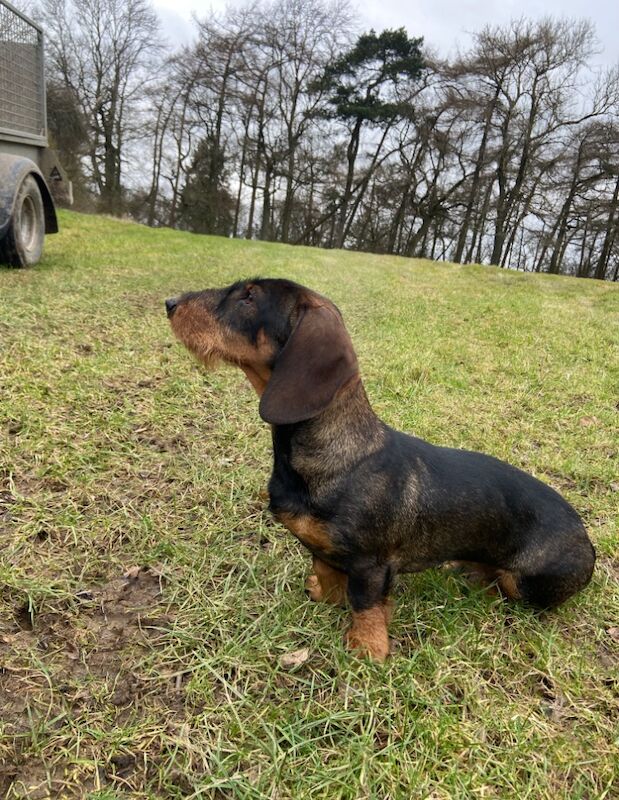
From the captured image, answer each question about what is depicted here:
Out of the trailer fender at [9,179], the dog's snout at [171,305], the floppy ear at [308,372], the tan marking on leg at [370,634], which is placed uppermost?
the trailer fender at [9,179]

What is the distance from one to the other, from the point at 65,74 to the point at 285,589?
37470mm

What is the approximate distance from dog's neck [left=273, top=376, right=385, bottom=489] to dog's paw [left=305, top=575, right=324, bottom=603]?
722 millimetres

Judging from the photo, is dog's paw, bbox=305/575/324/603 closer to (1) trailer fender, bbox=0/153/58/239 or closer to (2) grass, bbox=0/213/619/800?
(2) grass, bbox=0/213/619/800

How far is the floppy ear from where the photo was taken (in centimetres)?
203

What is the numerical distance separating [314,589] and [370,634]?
1.52ft

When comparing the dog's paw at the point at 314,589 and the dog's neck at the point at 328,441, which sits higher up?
the dog's neck at the point at 328,441

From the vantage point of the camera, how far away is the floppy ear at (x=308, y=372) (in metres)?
2.03

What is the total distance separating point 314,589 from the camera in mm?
2709

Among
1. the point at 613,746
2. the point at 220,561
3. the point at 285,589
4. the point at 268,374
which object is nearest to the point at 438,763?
the point at 613,746

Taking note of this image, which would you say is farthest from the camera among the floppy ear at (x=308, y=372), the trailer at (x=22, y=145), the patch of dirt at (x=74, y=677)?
the trailer at (x=22, y=145)

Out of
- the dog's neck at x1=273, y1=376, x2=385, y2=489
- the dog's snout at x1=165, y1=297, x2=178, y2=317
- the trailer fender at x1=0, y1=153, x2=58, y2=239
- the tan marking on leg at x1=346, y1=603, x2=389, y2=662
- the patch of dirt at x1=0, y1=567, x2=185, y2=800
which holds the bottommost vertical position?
the patch of dirt at x1=0, y1=567, x2=185, y2=800

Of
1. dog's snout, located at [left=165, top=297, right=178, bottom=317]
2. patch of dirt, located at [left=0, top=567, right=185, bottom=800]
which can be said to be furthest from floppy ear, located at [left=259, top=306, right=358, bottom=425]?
patch of dirt, located at [left=0, top=567, right=185, bottom=800]

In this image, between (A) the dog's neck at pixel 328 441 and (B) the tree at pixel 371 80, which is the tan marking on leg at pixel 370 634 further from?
(B) the tree at pixel 371 80

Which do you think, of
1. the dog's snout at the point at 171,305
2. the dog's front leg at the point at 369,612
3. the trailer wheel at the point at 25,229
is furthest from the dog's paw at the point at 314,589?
the trailer wheel at the point at 25,229
